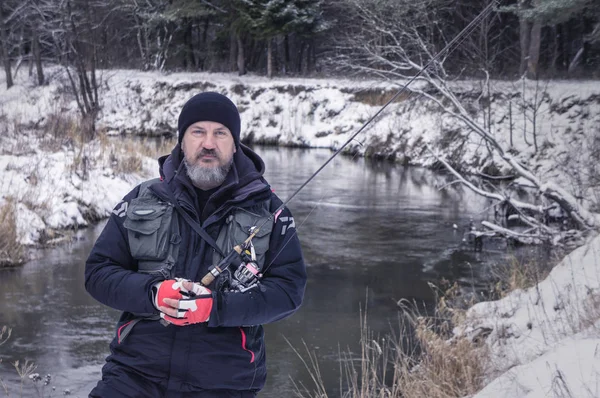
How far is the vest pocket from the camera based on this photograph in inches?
104

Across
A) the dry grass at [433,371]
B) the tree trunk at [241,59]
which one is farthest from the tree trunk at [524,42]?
the dry grass at [433,371]

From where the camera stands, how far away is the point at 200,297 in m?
2.46

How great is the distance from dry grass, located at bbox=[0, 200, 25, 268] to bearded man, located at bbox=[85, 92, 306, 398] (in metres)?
7.43

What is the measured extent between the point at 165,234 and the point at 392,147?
2142cm

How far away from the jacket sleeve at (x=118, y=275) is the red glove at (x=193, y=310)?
114 mm

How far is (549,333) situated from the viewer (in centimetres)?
543

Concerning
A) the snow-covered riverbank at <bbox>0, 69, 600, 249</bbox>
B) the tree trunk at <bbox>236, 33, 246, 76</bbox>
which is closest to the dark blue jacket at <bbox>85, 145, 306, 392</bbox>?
the snow-covered riverbank at <bbox>0, 69, 600, 249</bbox>

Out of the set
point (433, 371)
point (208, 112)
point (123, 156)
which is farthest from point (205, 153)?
point (123, 156)

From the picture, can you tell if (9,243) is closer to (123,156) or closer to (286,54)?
(123,156)

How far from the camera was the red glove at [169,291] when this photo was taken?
8.00 ft

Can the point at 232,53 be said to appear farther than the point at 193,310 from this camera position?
Yes

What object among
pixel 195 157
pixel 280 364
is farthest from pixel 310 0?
pixel 195 157

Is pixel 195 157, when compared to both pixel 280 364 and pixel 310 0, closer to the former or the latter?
pixel 280 364

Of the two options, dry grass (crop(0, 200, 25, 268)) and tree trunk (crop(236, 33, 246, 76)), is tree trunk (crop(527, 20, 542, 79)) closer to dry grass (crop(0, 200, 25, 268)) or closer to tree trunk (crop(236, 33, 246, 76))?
tree trunk (crop(236, 33, 246, 76))
